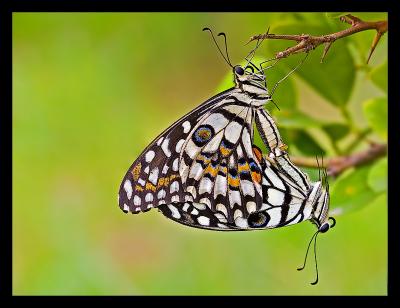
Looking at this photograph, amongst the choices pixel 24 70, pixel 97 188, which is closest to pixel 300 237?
pixel 97 188

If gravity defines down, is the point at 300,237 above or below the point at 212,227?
below

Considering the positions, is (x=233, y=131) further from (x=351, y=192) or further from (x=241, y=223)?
(x=351, y=192)

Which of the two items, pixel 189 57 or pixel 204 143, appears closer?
pixel 204 143

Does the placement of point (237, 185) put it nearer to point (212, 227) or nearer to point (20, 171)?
point (212, 227)

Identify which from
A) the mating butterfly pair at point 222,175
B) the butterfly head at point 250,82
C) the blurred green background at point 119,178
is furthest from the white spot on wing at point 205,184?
the blurred green background at point 119,178

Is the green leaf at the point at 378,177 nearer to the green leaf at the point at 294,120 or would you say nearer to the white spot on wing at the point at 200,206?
the green leaf at the point at 294,120

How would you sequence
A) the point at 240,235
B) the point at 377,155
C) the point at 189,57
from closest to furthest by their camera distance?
the point at 377,155, the point at 240,235, the point at 189,57

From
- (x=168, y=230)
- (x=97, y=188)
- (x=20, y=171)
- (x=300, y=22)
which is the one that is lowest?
(x=168, y=230)
